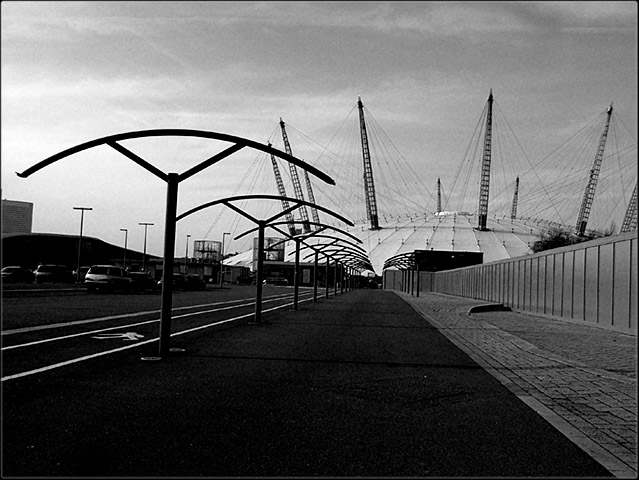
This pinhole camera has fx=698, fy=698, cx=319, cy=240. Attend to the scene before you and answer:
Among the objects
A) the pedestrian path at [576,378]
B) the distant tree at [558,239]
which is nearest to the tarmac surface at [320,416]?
the pedestrian path at [576,378]

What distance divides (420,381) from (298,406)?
2.69 meters

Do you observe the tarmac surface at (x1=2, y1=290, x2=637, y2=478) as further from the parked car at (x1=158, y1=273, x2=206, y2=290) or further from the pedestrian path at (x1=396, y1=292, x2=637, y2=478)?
the parked car at (x1=158, y1=273, x2=206, y2=290)

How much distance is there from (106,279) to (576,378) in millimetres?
34404

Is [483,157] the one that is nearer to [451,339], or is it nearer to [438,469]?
[451,339]

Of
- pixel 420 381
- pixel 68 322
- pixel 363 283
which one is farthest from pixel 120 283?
pixel 363 283

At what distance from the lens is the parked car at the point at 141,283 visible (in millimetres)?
47250

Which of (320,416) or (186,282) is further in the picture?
(186,282)

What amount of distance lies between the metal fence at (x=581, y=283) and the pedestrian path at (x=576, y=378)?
1.27 meters

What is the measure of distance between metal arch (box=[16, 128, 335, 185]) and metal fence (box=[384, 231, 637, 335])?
1159 cm

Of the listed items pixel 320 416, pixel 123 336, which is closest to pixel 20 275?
pixel 123 336

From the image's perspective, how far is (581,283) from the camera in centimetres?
2459

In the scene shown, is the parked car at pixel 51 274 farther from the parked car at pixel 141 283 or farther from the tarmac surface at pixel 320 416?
the tarmac surface at pixel 320 416

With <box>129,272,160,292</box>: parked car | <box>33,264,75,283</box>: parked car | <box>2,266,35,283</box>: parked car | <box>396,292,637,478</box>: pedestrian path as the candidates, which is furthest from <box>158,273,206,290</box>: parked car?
<box>396,292,637,478</box>: pedestrian path

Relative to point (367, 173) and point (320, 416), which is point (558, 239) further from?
point (320, 416)
